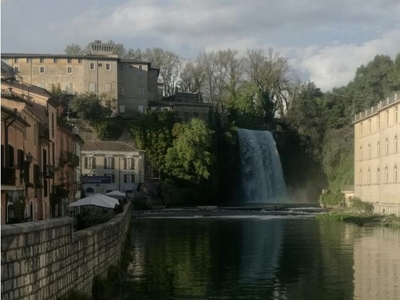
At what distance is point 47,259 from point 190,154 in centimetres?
5962

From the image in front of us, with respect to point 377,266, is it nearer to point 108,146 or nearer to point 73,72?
point 108,146

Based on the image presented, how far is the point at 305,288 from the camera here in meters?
19.2

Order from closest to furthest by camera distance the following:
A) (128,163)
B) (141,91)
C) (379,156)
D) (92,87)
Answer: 1. (379,156)
2. (128,163)
3. (92,87)
4. (141,91)

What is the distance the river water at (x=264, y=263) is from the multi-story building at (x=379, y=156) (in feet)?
35.2

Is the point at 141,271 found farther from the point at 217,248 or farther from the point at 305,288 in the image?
the point at 217,248

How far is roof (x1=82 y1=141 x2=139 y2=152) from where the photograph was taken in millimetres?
67125

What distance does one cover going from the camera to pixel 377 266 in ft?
77.4

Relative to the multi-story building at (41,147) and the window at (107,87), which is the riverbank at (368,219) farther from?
the window at (107,87)

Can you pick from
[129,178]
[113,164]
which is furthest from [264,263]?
[129,178]

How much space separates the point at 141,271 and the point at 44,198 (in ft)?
41.6

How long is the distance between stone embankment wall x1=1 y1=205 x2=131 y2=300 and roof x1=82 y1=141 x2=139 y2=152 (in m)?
51.3

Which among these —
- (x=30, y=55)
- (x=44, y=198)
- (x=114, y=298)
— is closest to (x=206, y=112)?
(x=30, y=55)

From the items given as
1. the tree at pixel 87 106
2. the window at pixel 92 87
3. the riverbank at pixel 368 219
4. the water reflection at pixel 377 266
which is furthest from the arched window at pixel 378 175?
the window at pixel 92 87

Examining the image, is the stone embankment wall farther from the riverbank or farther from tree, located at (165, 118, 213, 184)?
tree, located at (165, 118, 213, 184)
